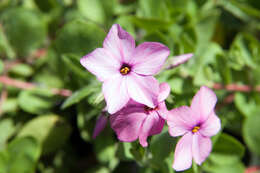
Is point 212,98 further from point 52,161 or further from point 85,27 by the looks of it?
point 52,161

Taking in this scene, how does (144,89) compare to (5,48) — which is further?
(5,48)

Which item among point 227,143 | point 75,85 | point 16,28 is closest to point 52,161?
point 75,85

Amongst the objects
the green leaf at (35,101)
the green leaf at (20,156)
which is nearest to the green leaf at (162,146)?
the green leaf at (20,156)

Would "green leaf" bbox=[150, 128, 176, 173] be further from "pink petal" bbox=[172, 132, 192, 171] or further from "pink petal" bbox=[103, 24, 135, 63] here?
"pink petal" bbox=[103, 24, 135, 63]

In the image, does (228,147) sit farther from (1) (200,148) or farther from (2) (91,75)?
(2) (91,75)

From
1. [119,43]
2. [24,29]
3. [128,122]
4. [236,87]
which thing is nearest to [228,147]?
[236,87]

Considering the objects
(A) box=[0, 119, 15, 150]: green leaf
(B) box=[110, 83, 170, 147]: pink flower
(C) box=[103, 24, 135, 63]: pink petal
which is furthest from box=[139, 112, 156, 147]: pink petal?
(A) box=[0, 119, 15, 150]: green leaf
